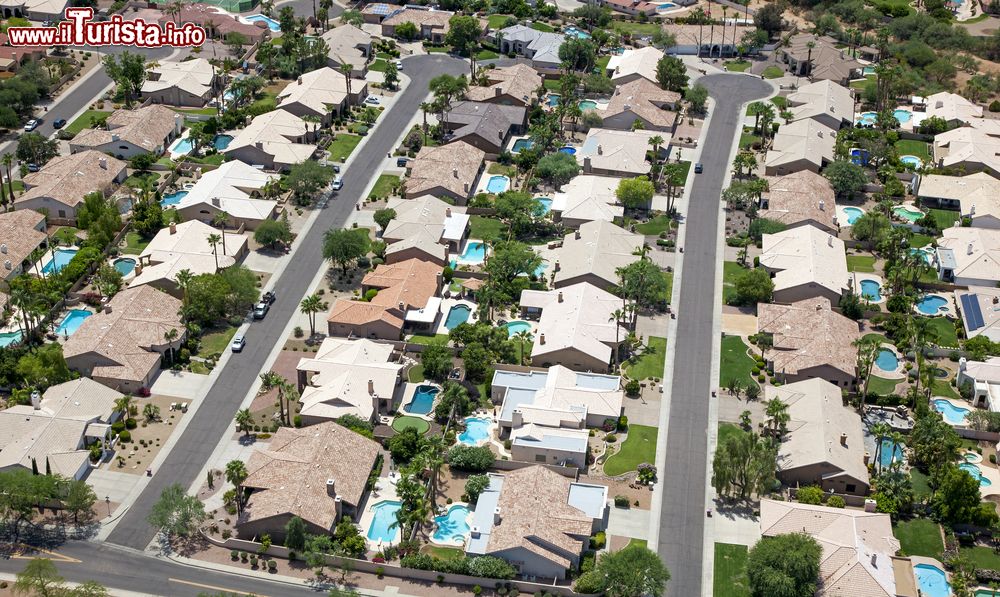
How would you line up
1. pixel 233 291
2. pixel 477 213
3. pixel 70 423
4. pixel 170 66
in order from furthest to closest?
pixel 170 66, pixel 477 213, pixel 233 291, pixel 70 423

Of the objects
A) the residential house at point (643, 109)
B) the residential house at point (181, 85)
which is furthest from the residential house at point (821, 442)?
the residential house at point (181, 85)

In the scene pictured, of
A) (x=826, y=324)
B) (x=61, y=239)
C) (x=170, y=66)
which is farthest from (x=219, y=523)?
(x=170, y=66)

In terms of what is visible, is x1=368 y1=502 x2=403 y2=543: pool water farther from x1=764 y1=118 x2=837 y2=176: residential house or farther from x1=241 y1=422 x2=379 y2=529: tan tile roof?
x1=764 y1=118 x2=837 y2=176: residential house

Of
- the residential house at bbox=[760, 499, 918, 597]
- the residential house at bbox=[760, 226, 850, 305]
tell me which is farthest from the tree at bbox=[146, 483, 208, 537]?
the residential house at bbox=[760, 226, 850, 305]

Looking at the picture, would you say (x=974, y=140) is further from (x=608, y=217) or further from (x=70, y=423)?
(x=70, y=423)

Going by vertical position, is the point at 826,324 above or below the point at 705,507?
above

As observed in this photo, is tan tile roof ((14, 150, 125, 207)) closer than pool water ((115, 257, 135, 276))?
No

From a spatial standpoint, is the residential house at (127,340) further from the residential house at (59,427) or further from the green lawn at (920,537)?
the green lawn at (920,537)
